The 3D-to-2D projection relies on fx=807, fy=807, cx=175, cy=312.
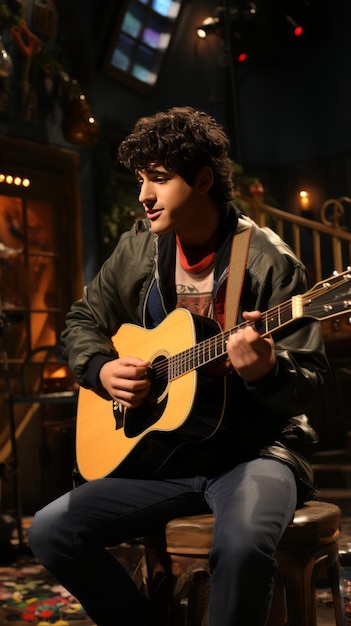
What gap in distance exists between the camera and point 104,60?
21.6 ft

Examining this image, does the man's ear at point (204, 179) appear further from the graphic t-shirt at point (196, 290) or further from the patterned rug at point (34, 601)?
the patterned rug at point (34, 601)

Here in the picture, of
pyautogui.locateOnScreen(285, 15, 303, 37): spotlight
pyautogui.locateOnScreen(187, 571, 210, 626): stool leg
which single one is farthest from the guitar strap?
pyautogui.locateOnScreen(285, 15, 303, 37): spotlight

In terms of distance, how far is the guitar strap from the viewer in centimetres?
209

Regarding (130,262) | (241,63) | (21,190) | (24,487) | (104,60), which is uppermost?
(241,63)

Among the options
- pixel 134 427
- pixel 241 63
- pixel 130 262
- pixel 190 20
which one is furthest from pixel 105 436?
pixel 241 63

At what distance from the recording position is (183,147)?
2205 mm

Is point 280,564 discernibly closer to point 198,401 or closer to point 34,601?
point 198,401

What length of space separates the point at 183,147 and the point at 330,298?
70 centimetres

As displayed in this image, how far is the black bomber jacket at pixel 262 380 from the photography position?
195 cm

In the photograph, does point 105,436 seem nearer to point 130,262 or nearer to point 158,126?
point 130,262

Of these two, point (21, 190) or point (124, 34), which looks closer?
point (21, 190)

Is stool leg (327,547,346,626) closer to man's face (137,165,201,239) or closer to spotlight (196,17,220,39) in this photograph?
man's face (137,165,201,239)

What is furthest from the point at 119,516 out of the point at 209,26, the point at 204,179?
the point at 209,26

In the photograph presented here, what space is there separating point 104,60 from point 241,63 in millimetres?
3031
